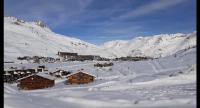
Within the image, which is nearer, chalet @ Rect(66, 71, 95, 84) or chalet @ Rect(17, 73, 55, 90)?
chalet @ Rect(17, 73, 55, 90)

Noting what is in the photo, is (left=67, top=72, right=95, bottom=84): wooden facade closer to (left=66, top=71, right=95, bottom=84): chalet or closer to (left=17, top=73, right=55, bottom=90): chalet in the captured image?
(left=66, top=71, right=95, bottom=84): chalet

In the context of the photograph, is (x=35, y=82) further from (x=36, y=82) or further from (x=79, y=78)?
(x=79, y=78)

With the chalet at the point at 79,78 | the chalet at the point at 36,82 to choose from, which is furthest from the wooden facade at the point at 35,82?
the chalet at the point at 79,78

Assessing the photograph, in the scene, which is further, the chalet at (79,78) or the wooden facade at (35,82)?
the chalet at (79,78)

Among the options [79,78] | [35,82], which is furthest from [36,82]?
[79,78]

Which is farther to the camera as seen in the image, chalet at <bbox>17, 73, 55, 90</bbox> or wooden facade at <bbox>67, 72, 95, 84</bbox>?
wooden facade at <bbox>67, 72, 95, 84</bbox>

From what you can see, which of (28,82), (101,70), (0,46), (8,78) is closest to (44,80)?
(28,82)

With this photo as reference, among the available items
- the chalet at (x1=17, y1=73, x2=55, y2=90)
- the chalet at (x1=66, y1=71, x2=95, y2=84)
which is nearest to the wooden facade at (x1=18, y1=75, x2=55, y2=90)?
the chalet at (x1=17, y1=73, x2=55, y2=90)

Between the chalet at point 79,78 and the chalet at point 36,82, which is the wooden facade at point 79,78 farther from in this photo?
the chalet at point 36,82

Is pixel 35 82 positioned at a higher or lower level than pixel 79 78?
lower

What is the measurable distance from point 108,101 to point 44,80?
5708 centimetres

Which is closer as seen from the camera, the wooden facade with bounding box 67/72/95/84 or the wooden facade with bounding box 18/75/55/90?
the wooden facade with bounding box 18/75/55/90

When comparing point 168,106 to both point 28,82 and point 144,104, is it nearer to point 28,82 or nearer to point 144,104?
point 144,104

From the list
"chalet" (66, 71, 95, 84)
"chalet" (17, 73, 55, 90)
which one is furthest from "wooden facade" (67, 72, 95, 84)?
"chalet" (17, 73, 55, 90)
